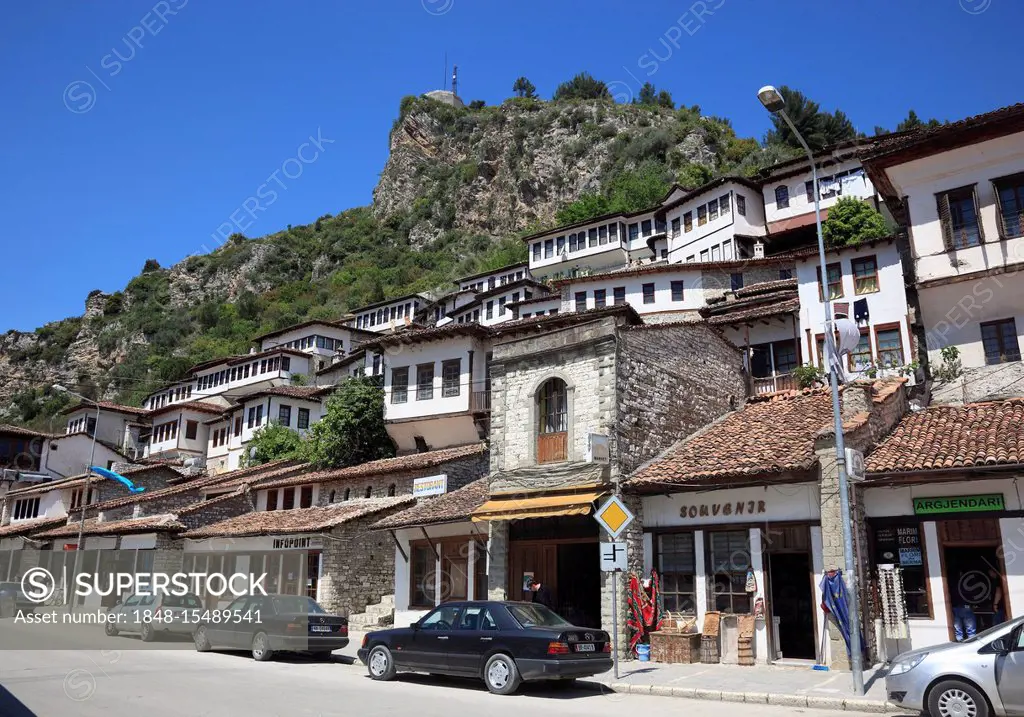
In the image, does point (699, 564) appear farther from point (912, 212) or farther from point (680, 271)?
point (680, 271)

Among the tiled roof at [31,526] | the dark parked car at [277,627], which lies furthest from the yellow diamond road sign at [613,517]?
the tiled roof at [31,526]

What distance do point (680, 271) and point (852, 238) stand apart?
31.4 feet

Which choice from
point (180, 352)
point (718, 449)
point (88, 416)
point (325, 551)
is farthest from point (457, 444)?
point (180, 352)

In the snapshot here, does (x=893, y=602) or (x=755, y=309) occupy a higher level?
(x=755, y=309)

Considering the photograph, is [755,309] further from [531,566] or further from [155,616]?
[155,616]

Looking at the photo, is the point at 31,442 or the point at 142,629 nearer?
the point at 142,629

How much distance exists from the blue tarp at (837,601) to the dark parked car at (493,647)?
15.5 ft

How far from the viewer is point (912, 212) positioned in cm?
2398

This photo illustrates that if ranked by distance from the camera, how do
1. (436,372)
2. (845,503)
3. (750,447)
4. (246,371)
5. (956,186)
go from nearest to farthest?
(845,503), (750,447), (956,186), (436,372), (246,371)

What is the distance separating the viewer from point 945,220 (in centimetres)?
2328

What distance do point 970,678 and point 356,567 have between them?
21890mm

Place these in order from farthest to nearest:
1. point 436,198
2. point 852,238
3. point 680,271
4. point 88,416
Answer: point 436,198 → point 88,416 → point 680,271 → point 852,238

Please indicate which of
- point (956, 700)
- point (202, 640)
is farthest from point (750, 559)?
point (202, 640)

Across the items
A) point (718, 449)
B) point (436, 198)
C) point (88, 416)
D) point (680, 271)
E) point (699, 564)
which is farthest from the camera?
point (436, 198)
